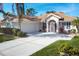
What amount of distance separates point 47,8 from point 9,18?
0.63 metres

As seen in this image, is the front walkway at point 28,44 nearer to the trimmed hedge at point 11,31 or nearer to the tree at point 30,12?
the trimmed hedge at point 11,31

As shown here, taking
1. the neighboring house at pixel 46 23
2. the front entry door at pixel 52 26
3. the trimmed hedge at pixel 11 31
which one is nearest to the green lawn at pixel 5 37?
the trimmed hedge at pixel 11 31

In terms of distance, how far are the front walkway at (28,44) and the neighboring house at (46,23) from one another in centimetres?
10

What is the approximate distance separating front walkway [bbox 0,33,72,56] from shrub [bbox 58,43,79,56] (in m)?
0.18

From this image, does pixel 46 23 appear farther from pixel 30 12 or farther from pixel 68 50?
pixel 68 50

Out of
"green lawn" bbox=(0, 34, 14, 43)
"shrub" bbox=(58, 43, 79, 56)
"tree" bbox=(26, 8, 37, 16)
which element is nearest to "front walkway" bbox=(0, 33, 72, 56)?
"green lawn" bbox=(0, 34, 14, 43)

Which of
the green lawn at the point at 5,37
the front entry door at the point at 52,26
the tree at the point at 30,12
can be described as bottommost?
the green lawn at the point at 5,37

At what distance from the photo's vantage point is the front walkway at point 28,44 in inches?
158

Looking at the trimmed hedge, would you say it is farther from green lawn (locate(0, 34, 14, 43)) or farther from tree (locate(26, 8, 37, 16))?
tree (locate(26, 8, 37, 16))

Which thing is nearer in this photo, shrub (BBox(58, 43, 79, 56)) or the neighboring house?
shrub (BBox(58, 43, 79, 56))

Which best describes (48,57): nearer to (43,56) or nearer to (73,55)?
(43,56)

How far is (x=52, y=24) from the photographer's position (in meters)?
4.10

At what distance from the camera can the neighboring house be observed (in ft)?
13.3

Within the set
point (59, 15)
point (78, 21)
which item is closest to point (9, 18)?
point (59, 15)
